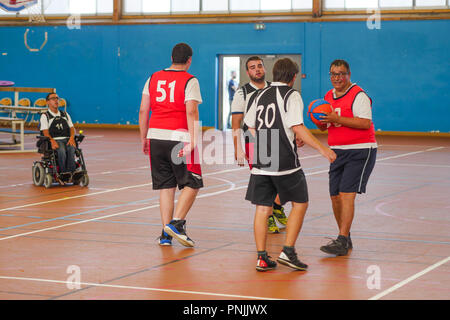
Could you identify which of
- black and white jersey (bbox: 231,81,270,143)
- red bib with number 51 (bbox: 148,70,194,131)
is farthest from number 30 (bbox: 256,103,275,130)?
black and white jersey (bbox: 231,81,270,143)

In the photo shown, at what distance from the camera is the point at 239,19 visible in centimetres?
2909

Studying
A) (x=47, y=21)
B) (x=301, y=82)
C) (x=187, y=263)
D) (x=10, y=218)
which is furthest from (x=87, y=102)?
(x=187, y=263)

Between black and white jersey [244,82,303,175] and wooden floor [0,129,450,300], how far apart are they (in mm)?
877

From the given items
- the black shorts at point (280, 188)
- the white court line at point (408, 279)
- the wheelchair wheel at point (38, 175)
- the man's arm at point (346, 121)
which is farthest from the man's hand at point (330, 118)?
the wheelchair wheel at point (38, 175)

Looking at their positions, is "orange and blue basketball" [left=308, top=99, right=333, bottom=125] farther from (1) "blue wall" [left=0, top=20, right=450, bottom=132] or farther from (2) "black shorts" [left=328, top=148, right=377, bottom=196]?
(1) "blue wall" [left=0, top=20, right=450, bottom=132]

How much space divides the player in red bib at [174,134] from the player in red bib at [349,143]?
50.3 inches

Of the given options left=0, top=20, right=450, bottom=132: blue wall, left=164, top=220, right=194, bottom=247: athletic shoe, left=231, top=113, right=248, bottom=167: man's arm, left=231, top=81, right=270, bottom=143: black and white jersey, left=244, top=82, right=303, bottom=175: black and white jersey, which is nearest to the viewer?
left=244, top=82, right=303, bottom=175: black and white jersey

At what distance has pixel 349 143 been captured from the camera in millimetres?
7273

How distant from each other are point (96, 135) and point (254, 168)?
20.2 metres

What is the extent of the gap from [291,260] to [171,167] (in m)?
1.73

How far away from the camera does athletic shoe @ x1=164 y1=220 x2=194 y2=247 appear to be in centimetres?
740

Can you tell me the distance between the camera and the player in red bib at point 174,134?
7348mm

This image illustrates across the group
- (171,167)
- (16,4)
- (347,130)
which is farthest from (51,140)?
(16,4)
